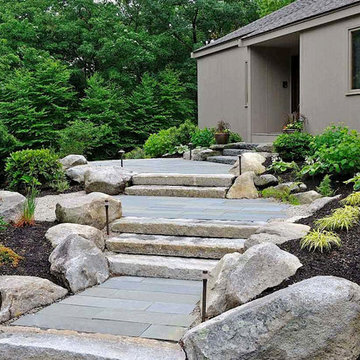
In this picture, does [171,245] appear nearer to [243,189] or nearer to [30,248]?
[30,248]

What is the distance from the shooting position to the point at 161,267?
5.07 m

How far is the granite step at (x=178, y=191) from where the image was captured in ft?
26.0

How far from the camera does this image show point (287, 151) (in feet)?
31.6

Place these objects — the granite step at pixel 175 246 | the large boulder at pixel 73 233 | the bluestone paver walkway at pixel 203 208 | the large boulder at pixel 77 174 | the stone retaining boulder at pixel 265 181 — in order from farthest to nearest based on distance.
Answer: the large boulder at pixel 77 174 → the stone retaining boulder at pixel 265 181 → the bluestone paver walkway at pixel 203 208 → the large boulder at pixel 73 233 → the granite step at pixel 175 246

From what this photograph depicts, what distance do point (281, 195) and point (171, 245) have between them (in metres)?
2.57

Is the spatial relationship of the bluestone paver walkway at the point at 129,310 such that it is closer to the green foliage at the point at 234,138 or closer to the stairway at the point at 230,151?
the stairway at the point at 230,151

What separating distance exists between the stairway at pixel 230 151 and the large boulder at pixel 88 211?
214 inches

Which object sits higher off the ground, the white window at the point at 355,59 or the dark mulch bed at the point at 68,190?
the white window at the point at 355,59

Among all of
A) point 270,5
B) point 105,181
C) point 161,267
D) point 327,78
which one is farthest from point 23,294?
point 270,5

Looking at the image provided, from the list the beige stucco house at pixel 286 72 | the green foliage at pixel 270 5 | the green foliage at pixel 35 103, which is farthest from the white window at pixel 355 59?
the green foliage at pixel 270 5

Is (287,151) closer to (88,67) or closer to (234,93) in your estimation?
(234,93)

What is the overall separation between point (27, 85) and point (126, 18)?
738 cm

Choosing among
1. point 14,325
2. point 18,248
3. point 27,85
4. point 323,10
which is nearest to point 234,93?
point 323,10

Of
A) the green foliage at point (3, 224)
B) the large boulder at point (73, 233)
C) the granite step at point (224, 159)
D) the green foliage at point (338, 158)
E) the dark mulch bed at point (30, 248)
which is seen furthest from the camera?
the granite step at point (224, 159)
